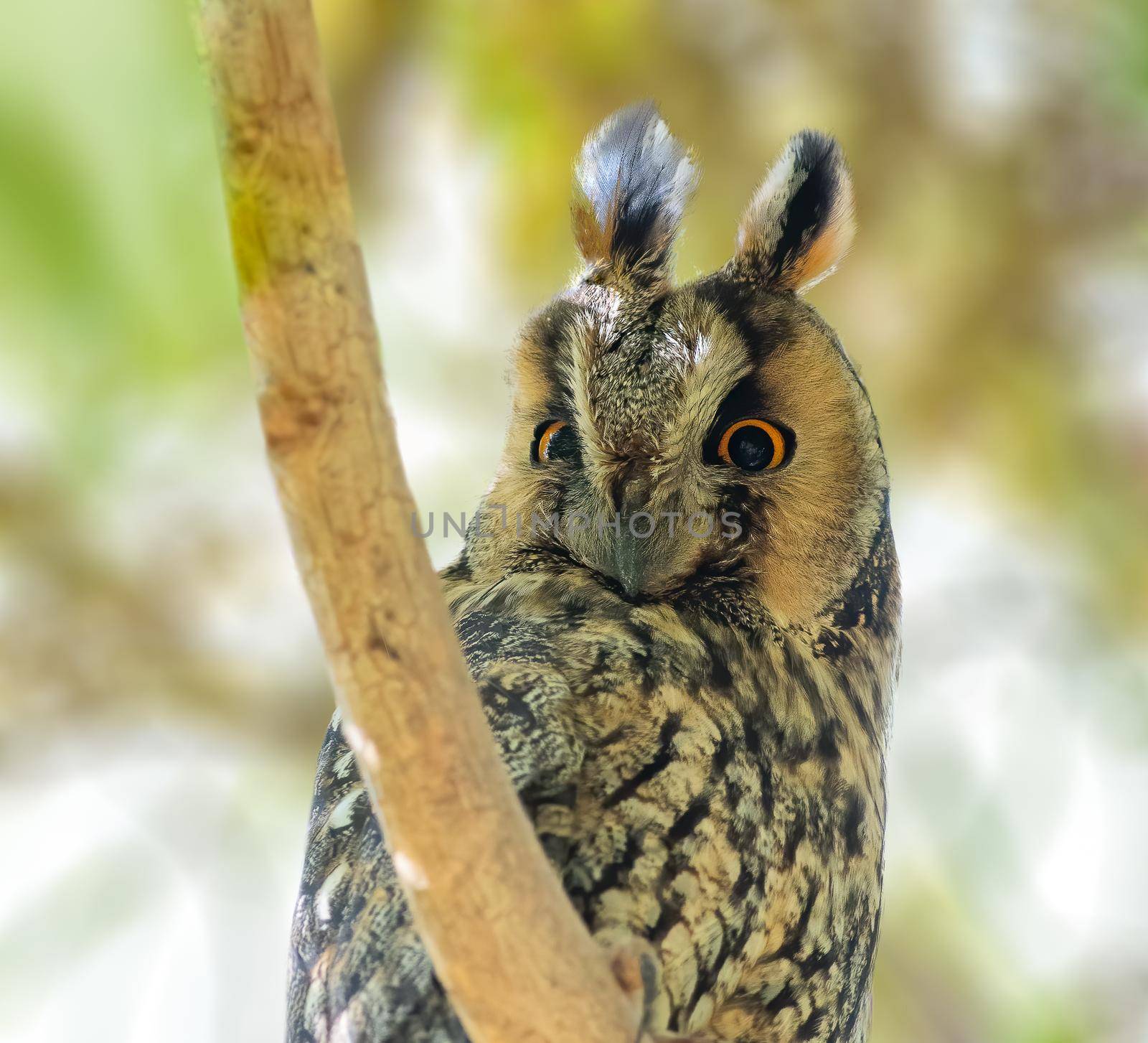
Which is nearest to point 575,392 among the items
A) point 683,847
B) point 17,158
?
point 683,847

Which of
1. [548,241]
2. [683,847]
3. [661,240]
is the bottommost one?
[683,847]

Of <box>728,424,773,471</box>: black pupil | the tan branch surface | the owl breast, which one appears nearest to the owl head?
<box>728,424,773,471</box>: black pupil

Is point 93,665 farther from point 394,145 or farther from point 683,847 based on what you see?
point 683,847

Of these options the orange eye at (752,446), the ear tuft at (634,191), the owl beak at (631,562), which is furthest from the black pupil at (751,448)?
the ear tuft at (634,191)

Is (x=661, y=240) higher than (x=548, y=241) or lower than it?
lower

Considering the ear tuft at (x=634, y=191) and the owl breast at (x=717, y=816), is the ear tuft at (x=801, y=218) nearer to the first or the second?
the ear tuft at (x=634, y=191)

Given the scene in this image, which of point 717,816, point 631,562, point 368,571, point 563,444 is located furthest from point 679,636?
point 368,571

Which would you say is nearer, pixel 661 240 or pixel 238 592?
pixel 661 240
